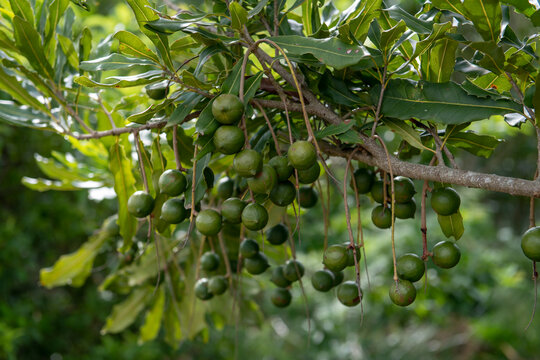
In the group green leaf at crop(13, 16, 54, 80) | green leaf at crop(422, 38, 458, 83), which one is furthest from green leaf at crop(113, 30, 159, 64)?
green leaf at crop(422, 38, 458, 83)

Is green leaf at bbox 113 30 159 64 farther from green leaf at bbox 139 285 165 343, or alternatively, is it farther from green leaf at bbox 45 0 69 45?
green leaf at bbox 139 285 165 343

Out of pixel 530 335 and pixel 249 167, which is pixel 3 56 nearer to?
pixel 249 167

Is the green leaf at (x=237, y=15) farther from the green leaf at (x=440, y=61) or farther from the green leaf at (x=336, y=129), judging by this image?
the green leaf at (x=440, y=61)

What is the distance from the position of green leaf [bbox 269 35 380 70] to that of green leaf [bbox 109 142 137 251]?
1.99ft

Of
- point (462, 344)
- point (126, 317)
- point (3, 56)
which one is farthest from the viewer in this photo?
point (462, 344)

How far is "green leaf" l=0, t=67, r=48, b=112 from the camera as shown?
1.54 m

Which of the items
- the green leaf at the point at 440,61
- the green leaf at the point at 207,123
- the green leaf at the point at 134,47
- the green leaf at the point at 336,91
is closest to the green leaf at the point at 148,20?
the green leaf at the point at 134,47

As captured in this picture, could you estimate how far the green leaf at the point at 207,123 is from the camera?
100 cm

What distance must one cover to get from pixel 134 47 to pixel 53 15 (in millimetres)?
427

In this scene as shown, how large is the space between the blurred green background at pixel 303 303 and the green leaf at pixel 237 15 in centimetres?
229

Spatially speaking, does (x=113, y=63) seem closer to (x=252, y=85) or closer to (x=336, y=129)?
(x=252, y=85)

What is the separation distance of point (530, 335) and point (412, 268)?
2839mm

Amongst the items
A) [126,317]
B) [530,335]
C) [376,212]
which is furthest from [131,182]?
[530,335]

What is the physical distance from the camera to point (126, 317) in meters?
2.16
